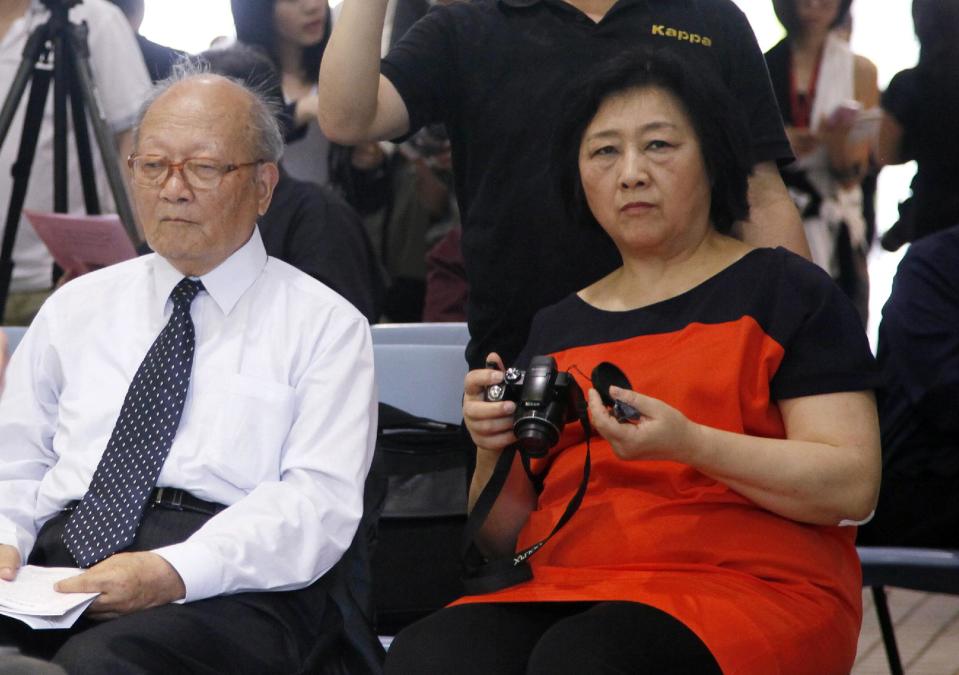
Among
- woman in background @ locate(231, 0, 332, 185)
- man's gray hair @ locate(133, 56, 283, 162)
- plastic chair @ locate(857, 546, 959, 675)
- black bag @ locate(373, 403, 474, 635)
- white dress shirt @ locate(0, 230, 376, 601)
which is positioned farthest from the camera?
woman in background @ locate(231, 0, 332, 185)

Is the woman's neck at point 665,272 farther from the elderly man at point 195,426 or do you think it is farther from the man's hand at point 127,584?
the man's hand at point 127,584

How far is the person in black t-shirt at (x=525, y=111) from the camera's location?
98.0 inches

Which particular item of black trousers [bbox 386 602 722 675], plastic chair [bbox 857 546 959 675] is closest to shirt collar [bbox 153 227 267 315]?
black trousers [bbox 386 602 722 675]

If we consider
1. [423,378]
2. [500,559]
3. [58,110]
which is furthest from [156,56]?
[500,559]

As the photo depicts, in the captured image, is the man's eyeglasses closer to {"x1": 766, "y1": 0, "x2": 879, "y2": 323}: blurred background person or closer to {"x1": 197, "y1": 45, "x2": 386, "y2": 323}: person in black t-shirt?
{"x1": 197, "y1": 45, "x2": 386, "y2": 323}: person in black t-shirt

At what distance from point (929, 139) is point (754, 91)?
1797 mm

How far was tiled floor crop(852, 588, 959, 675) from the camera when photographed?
3639 mm

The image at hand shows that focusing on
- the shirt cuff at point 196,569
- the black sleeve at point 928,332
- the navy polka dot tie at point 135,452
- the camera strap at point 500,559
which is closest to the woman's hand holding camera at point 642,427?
A: the camera strap at point 500,559

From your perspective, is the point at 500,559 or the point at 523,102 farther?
the point at 523,102

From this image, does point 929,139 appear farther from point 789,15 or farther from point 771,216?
Answer: point 771,216

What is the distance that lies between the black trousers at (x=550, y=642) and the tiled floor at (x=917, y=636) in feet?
6.06

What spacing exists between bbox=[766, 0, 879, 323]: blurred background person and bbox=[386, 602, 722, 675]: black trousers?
2709 mm

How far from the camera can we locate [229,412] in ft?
7.56

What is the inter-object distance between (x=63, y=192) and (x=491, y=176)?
192 cm
